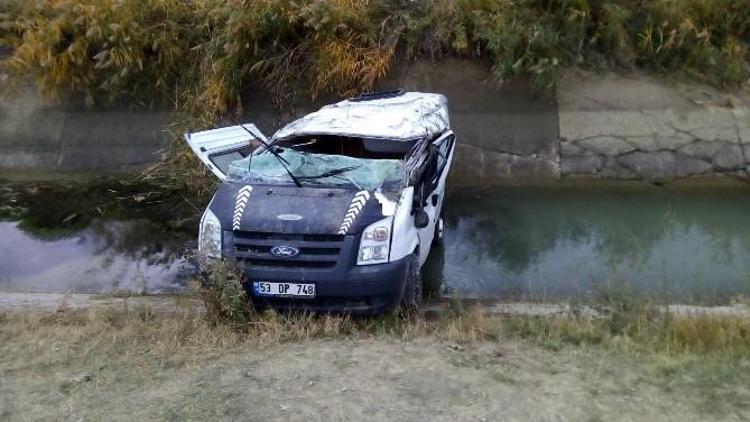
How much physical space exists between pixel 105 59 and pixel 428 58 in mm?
5346

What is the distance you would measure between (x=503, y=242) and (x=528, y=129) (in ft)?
10.7

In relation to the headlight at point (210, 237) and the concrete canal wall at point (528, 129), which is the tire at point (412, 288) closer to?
the headlight at point (210, 237)

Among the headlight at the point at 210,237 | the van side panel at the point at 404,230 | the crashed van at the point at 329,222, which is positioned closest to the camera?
the crashed van at the point at 329,222

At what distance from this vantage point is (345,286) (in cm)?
637

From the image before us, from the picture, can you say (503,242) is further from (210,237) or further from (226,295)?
(226,295)

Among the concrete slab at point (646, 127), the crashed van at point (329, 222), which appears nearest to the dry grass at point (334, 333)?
the crashed van at point (329, 222)

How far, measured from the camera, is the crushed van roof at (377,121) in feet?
26.1

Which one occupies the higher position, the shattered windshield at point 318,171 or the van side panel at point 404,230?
the shattered windshield at point 318,171

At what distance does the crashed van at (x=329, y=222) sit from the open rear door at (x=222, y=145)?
3.2 inches

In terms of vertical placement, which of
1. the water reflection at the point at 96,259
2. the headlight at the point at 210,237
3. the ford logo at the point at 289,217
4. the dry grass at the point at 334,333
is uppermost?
the ford logo at the point at 289,217

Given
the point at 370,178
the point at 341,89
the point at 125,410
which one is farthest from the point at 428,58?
the point at 125,410

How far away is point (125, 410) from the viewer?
4.93m

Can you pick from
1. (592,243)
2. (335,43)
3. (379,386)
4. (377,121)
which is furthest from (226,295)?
(335,43)

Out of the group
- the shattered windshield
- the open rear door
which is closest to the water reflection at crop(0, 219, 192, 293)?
the open rear door
